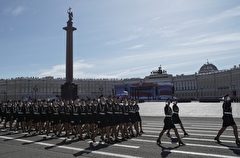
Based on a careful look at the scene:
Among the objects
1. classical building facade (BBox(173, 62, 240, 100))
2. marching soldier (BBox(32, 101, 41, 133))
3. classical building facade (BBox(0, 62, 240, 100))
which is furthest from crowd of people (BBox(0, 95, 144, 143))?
classical building facade (BBox(0, 62, 240, 100))

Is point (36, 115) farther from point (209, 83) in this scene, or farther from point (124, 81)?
point (124, 81)

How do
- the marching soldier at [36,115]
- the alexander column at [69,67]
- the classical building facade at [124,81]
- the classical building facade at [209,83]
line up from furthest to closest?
the classical building facade at [124,81] < the classical building facade at [209,83] < the alexander column at [69,67] < the marching soldier at [36,115]

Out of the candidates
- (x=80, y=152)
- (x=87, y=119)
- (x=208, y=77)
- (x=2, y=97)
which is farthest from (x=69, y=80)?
(x=2, y=97)

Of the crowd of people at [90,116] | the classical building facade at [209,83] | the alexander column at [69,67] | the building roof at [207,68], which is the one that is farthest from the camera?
the building roof at [207,68]

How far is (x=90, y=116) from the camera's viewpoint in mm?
10766

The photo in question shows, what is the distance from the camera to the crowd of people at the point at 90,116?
32.6ft

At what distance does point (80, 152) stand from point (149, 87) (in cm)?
7133

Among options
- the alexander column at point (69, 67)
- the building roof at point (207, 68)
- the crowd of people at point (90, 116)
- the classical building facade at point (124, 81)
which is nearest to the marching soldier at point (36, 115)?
the crowd of people at point (90, 116)

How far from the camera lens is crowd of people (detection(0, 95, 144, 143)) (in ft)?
32.6

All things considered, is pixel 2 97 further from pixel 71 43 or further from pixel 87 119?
pixel 87 119

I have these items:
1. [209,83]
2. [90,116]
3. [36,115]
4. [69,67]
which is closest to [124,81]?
[209,83]

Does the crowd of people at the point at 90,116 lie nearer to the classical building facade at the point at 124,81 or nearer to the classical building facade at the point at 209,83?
the classical building facade at the point at 209,83

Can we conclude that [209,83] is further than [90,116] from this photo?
Yes

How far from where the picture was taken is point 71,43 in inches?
1490
